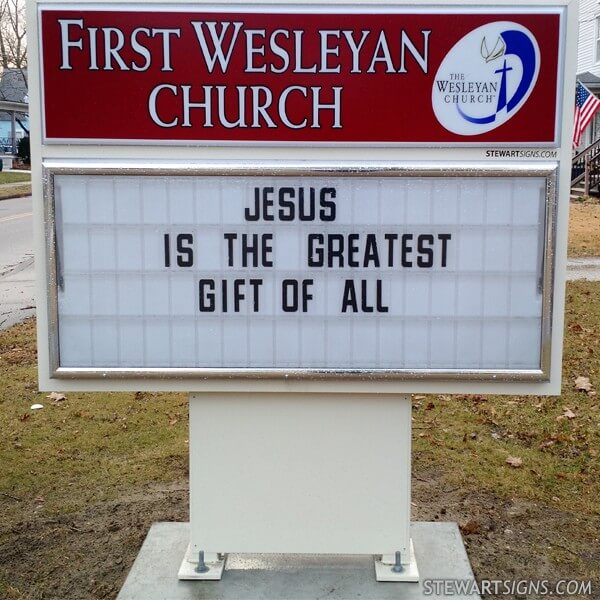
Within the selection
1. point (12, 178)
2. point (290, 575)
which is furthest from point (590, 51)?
point (290, 575)

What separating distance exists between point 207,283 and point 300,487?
115 cm

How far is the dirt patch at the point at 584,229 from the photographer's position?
15875 mm

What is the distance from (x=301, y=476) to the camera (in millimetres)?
4082

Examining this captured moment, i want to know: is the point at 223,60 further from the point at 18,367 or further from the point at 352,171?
the point at 18,367

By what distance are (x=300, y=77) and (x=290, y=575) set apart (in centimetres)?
248

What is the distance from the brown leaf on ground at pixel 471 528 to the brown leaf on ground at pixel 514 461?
0.97 metres

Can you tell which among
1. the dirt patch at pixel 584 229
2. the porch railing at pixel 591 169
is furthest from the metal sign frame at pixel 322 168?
the porch railing at pixel 591 169

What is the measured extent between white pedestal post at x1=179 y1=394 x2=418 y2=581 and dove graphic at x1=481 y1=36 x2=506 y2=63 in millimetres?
1671

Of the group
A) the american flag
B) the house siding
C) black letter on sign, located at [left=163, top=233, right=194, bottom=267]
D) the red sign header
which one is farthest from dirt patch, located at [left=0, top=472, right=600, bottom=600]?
the house siding

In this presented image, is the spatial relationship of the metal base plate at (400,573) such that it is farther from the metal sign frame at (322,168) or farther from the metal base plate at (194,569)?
the metal sign frame at (322,168)

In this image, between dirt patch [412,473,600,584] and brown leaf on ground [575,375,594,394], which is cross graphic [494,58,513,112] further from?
brown leaf on ground [575,375,594,394]

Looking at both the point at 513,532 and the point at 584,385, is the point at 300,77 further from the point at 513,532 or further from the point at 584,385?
the point at 584,385

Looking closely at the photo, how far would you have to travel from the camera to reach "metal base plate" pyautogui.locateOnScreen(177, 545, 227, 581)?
409 centimetres

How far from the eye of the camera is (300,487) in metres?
4.09
